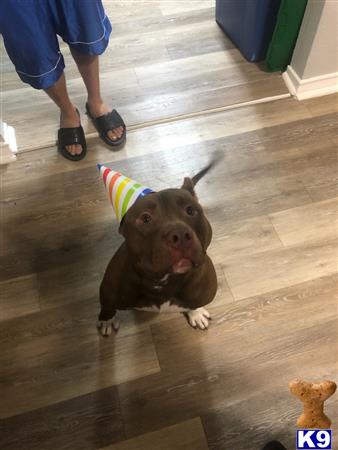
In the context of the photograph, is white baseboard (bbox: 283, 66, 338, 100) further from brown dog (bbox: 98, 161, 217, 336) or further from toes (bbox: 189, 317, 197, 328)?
toes (bbox: 189, 317, 197, 328)

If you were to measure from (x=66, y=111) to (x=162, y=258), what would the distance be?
134 cm

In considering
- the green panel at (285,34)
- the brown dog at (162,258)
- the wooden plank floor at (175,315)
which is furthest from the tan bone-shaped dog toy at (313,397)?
the green panel at (285,34)

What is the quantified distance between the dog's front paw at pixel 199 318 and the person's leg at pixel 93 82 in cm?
103

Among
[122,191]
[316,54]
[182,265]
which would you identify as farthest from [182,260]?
[316,54]

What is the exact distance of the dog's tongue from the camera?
96 cm

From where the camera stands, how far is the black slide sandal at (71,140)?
2.02 m

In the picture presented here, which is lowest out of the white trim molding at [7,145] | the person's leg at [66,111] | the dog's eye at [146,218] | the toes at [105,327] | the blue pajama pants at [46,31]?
the toes at [105,327]

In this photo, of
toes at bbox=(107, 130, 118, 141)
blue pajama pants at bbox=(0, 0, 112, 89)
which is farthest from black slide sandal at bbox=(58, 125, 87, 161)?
blue pajama pants at bbox=(0, 0, 112, 89)

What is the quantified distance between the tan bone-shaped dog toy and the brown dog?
1.31 feet

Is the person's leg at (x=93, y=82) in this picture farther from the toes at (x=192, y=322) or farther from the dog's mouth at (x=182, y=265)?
the dog's mouth at (x=182, y=265)

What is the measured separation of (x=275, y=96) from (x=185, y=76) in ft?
1.82

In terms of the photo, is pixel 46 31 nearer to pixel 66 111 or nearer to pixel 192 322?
pixel 66 111

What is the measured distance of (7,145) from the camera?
197 cm

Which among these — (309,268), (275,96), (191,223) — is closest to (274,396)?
(309,268)
